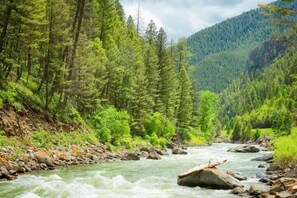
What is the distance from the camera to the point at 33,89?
37.5m

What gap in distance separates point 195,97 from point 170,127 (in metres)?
27.1

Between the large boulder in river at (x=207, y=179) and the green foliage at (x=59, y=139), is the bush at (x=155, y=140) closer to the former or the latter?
the green foliage at (x=59, y=139)

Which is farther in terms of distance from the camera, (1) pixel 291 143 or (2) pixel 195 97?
(2) pixel 195 97

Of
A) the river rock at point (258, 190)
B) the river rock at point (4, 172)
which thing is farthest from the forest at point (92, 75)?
the river rock at point (258, 190)

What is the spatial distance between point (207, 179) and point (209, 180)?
13 cm

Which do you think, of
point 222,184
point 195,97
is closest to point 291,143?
point 222,184

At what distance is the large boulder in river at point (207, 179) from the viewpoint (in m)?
22.6

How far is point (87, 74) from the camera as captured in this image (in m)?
41.2

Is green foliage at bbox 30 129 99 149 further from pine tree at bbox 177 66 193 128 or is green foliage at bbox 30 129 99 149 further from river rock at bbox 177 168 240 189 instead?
pine tree at bbox 177 66 193 128

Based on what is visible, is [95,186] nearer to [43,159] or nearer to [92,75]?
[43,159]

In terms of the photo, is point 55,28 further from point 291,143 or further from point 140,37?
point 140,37

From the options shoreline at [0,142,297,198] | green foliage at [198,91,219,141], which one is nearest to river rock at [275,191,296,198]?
shoreline at [0,142,297,198]

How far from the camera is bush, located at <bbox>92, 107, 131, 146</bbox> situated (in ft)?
143

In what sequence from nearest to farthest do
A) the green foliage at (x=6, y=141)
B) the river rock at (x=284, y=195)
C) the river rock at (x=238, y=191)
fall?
1. the river rock at (x=284, y=195)
2. the river rock at (x=238, y=191)
3. the green foliage at (x=6, y=141)
